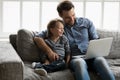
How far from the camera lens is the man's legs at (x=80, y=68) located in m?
2.69

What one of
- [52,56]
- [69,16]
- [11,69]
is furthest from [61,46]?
[11,69]

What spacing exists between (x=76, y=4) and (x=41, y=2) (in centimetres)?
48

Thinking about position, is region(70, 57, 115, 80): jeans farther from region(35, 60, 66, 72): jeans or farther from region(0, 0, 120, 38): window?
region(0, 0, 120, 38): window

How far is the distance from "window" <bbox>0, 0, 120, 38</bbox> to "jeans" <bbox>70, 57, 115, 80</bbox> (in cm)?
123

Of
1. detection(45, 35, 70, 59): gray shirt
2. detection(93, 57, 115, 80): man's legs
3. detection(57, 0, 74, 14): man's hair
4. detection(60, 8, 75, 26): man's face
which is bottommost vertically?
detection(93, 57, 115, 80): man's legs

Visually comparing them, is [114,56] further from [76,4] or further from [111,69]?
[76,4]

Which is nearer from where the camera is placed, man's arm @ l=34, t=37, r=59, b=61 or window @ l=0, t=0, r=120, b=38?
man's arm @ l=34, t=37, r=59, b=61

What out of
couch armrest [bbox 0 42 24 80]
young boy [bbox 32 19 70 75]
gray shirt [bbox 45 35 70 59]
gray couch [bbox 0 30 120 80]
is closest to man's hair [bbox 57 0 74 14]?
young boy [bbox 32 19 70 75]

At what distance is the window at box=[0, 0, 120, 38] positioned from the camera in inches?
157

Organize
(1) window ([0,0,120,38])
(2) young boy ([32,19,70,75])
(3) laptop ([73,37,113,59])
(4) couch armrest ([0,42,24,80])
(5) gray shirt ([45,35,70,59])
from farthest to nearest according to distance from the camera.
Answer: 1. (1) window ([0,0,120,38])
2. (5) gray shirt ([45,35,70,59])
3. (2) young boy ([32,19,70,75])
4. (3) laptop ([73,37,113,59])
5. (4) couch armrest ([0,42,24,80])

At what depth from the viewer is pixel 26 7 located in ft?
13.1

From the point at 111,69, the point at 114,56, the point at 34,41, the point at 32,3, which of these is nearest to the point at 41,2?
the point at 32,3

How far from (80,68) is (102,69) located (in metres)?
0.21

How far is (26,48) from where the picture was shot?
321cm
